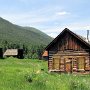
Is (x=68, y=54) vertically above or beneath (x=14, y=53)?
beneath

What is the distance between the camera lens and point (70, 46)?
40344mm

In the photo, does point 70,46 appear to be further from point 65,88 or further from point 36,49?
point 36,49

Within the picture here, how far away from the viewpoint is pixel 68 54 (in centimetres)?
4053

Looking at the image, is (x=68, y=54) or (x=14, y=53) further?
(x=14, y=53)

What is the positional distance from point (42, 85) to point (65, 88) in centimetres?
127

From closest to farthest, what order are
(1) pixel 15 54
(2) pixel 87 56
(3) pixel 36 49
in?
(2) pixel 87 56 → (1) pixel 15 54 → (3) pixel 36 49

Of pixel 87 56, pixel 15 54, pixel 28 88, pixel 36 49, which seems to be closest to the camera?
pixel 28 88

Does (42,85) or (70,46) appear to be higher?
(70,46)

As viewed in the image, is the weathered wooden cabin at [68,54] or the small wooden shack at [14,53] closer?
the weathered wooden cabin at [68,54]

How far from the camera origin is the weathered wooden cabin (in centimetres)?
3953

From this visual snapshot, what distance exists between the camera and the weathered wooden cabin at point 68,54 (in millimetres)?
39531

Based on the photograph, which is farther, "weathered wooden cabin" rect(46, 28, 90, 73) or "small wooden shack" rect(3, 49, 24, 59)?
"small wooden shack" rect(3, 49, 24, 59)

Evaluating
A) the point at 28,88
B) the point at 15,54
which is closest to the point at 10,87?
the point at 28,88

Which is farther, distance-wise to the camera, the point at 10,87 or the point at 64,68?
the point at 64,68
